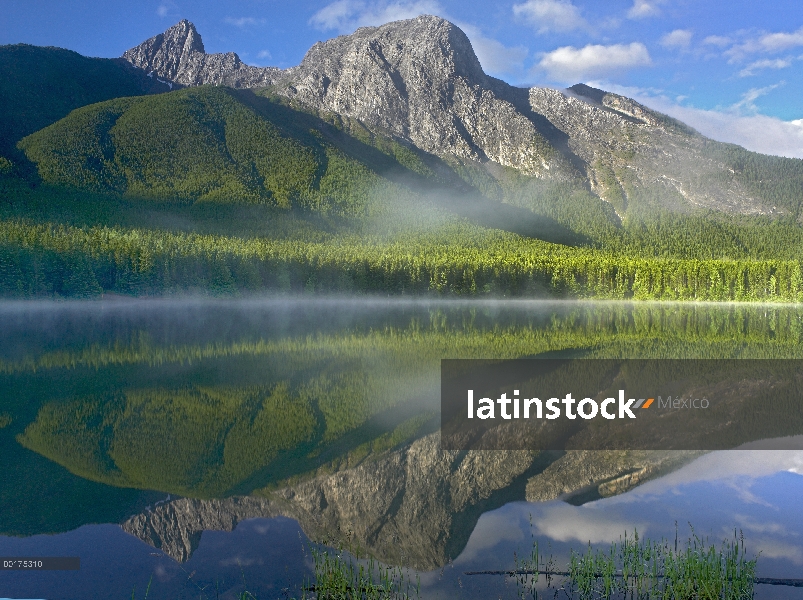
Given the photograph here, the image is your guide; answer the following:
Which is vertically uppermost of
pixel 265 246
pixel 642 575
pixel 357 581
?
pixel 265 246

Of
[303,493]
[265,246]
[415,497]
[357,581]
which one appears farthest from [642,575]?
[265,246]

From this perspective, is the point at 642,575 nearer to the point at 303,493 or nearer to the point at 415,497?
the point at 415,497

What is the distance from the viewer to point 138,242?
10631 cm

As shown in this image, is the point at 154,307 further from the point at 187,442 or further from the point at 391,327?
the point at 187,442

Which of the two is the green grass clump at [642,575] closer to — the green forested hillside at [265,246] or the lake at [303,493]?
the lake at [303,493]

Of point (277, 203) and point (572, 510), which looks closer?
point (572, 510)

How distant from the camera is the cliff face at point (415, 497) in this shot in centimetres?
988

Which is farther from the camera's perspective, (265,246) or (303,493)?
(265,246)

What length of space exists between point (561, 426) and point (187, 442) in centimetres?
1036

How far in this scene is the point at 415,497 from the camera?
11336 mm

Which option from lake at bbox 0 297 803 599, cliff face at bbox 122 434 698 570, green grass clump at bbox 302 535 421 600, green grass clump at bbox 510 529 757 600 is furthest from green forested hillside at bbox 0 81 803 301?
green grass clump at bbox 510 529 757 600

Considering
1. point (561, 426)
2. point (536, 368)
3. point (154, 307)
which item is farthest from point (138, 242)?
point (561, 426)

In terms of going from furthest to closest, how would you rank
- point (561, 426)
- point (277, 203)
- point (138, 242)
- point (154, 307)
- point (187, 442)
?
1. point (277, 203)
2. point (138, 242)
3. point (154, 307)
4. point (561, 426)
5. point (187, 442)

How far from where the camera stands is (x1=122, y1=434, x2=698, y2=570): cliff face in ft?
32.4
